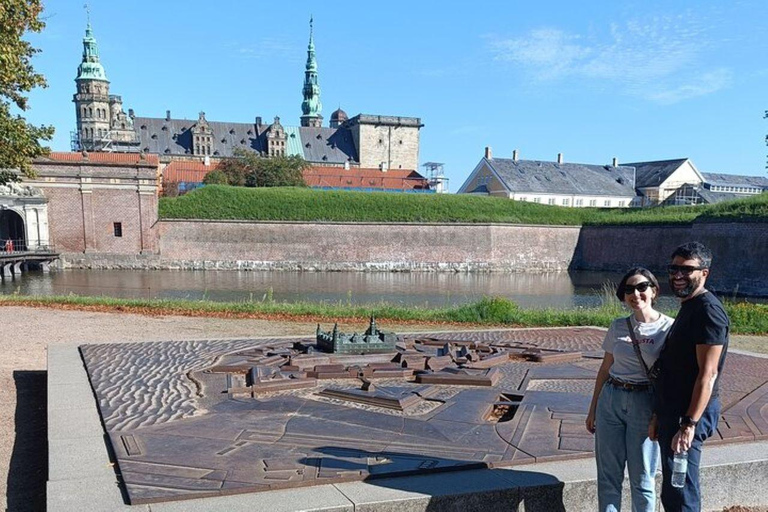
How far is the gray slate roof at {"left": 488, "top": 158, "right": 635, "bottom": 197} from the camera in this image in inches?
2303

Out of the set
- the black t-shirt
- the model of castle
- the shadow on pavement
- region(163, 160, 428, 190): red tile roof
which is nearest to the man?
the black t-shirt

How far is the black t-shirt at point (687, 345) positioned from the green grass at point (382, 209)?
3872 centimetres

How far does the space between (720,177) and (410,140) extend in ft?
133

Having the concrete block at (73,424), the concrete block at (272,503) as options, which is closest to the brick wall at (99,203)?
the concrete block at (73,424)

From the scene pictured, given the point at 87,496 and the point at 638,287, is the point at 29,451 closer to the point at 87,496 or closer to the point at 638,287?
the point at 87,496

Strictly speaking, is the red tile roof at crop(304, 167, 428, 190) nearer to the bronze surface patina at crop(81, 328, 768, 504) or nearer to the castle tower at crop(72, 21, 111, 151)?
the castle tower at crop(72, 21, 111, 151)

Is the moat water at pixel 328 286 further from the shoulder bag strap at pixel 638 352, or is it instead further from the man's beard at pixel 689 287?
the man's beard at pixel 689 287

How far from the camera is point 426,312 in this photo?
45.9 feet

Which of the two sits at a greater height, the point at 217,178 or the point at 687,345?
the point at 217,178

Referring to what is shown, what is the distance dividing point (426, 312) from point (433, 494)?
1032 centimetres

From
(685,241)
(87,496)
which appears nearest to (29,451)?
(87,496)

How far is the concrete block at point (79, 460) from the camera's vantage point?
3975 millimetres

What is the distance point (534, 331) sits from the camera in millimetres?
10742

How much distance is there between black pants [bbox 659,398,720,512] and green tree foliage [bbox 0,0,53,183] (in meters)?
11.6
